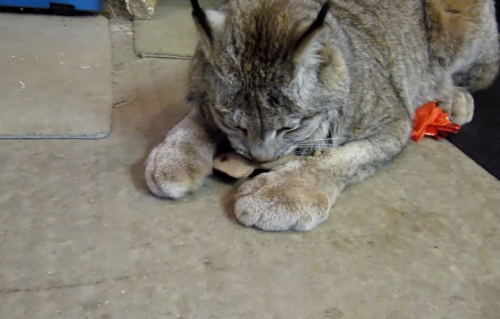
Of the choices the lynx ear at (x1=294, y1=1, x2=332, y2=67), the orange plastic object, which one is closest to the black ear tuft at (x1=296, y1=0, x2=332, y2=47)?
the lynx ear at (x1=294, y1=1, x2=332, y2=67)

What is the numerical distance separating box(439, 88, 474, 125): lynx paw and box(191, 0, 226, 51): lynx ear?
4.23 ft

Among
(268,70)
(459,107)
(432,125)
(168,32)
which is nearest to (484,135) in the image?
(459,107)

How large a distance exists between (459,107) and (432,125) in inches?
7.6

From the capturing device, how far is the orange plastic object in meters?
2.38

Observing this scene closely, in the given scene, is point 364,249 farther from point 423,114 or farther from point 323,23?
point 423,114

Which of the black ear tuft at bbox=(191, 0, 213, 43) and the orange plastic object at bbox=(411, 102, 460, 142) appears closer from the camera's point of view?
the black ear tuft at bbox=(191, 0, 213, 43)

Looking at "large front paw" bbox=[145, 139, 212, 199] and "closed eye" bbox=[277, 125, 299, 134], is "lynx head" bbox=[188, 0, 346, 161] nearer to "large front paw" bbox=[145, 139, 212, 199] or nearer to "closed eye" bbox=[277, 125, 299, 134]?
"closed eye" bbox=[277, 125, 299, 134]

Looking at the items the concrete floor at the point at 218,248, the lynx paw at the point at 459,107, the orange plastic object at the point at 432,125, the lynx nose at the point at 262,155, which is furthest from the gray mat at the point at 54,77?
the lynx paw at the point at 459,107

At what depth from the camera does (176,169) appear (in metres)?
Result: 1.81

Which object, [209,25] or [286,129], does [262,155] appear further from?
[209,25]

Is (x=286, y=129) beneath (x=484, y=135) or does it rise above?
above

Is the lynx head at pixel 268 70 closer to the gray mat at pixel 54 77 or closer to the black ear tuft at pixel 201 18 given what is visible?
Answer: the black ear tuft at pixel 201 18

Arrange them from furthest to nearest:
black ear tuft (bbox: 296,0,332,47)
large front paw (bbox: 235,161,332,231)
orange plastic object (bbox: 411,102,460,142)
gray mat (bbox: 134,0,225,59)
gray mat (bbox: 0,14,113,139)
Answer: gray mat (bbox: 134,0,225,59) < orange plastic object (bbox: 411,102,460,142) < gray mat (bbox: 0,14,113,139) < large front paw (bbox: 235,161,332,231) < black ear tuft (bbox: 296,0,332,47)

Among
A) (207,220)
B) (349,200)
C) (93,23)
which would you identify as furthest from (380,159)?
(93,23)
